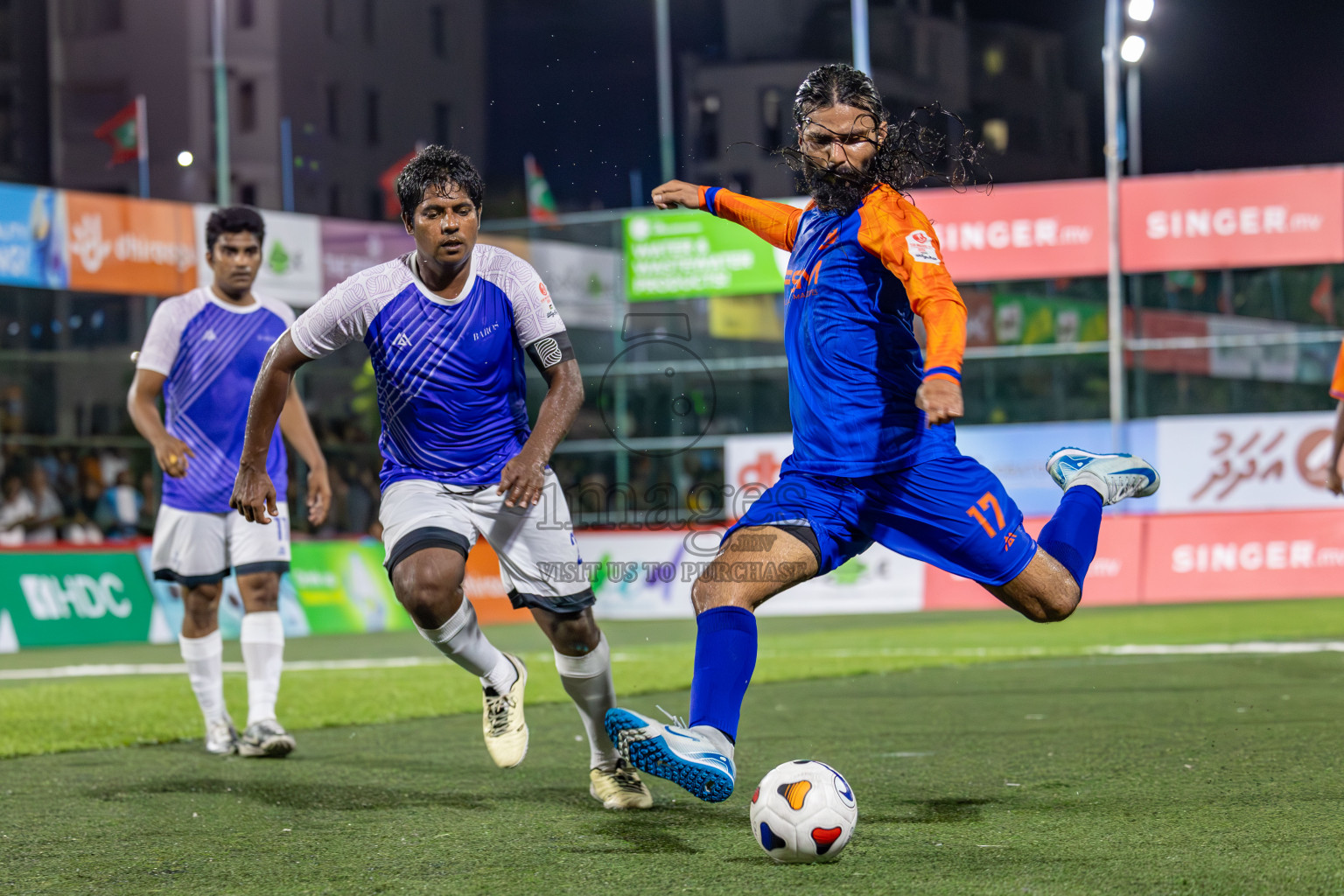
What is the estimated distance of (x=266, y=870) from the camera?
13.1ft

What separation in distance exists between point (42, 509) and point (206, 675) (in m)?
14.1

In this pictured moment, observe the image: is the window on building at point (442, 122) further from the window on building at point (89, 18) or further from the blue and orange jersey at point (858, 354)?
the blue and orange jersey at point (858, 354)

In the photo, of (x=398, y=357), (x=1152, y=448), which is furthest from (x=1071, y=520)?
(x=1152, y=448)

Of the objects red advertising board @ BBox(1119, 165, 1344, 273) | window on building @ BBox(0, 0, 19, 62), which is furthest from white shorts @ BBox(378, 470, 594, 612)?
window on building @ BBox(0, 0, 19, 62)

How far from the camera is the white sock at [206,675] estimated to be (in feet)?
22.9

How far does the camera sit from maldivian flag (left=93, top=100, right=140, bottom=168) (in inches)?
928

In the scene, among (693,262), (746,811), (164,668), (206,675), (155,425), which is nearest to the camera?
(746,811)

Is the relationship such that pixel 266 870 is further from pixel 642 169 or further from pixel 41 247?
pixel 642 169

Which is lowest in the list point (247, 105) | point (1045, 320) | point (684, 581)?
point (684, 581)

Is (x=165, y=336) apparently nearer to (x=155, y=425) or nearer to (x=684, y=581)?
(x=155, y=425)

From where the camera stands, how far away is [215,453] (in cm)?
699

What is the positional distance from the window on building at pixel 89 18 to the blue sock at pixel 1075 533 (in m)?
43.3

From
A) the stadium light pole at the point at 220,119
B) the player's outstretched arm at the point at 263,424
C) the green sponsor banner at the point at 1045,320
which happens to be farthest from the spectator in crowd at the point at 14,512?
the player's outstretched arm at the point at 263,424

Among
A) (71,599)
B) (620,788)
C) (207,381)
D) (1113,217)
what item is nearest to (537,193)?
(1113,217)
